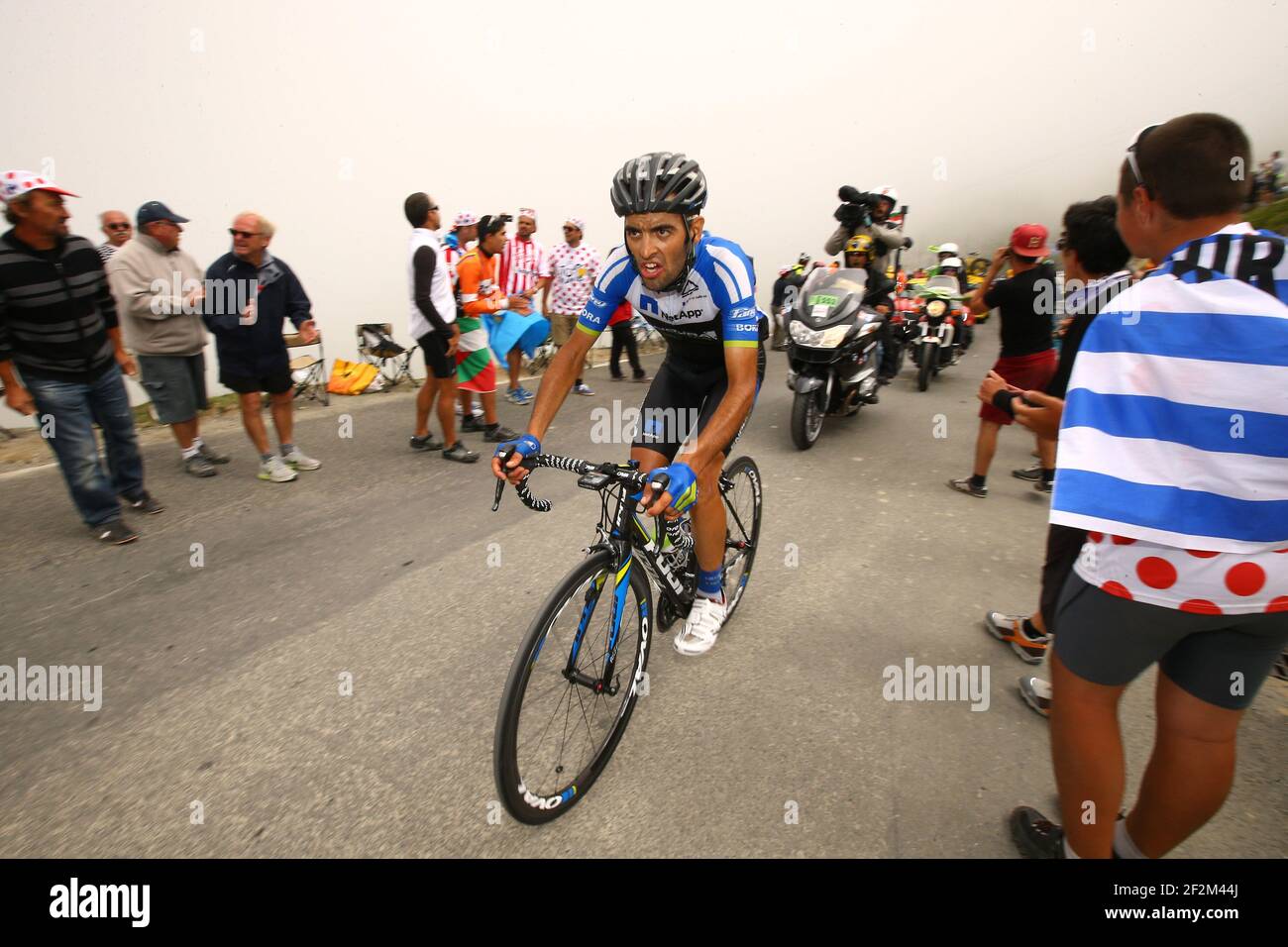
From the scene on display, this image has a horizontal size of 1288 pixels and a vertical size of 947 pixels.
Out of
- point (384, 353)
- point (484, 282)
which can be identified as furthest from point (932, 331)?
point (384, 353)

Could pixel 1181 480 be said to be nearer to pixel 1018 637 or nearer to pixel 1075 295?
pixel 1075 295

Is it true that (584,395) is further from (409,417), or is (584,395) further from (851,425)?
(851,425)

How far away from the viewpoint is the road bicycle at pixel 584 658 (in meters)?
2.09

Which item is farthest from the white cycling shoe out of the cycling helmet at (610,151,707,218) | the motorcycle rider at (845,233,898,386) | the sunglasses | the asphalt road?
the motorcycle rider at (845,233,898,386)

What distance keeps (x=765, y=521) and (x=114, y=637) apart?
398 cm

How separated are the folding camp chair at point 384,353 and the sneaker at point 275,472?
341cm

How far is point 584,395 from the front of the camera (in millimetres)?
8734

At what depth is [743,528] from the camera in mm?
3775

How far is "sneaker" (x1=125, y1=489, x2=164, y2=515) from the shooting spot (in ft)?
16.1

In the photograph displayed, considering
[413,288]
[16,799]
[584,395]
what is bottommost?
[16,799]

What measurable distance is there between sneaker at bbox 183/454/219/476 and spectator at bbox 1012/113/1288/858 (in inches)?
241

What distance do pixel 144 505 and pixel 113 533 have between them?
53 centimetres
